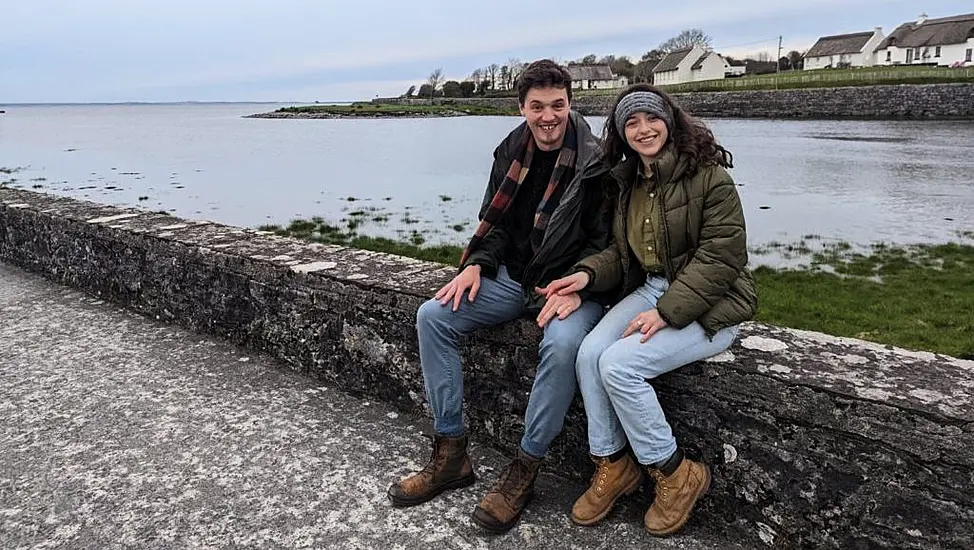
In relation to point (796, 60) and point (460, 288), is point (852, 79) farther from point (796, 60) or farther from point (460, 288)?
point (460, 288)

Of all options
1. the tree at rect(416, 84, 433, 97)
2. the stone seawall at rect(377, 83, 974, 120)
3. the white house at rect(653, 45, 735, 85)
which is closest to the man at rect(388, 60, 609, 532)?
the stone seawall at rect(377, 83, 974, 120)

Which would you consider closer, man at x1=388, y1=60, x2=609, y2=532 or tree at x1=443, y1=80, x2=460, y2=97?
man at x1=388, y1=60, x2=609, y2=532

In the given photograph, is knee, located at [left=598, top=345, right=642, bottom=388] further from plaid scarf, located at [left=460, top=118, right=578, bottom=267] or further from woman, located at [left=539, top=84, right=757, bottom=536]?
plaid scarf, located at [left=460, top=118, right=578, bottom=267]

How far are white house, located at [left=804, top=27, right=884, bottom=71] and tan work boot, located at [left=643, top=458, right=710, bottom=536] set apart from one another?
9558cm

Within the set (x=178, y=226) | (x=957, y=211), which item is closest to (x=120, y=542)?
(x=178, y=226)

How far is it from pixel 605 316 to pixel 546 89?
91 centimetres

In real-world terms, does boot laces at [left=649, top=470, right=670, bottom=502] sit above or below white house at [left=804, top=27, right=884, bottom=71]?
below

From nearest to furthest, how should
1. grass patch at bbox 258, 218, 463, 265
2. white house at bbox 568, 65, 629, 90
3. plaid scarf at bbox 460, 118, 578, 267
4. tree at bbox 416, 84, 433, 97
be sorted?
1. plaid scarf at bbox 460, 118, 578, 267
2. grass patch at bbox 258, 218, 463, 265
3. white house at bbox 568, 65, 629, 90
4. tree at bbox 416, 84, 433, 97

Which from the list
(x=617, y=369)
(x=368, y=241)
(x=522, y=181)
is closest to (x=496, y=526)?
(x=617, y=369)

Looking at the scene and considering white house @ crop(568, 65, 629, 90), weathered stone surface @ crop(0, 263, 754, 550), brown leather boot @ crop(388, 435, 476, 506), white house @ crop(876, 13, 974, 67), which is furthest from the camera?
white house @ crop(568, 65, 629, 90)

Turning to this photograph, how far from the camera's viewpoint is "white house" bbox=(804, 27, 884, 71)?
284 ft

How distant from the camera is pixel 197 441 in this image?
328 centimetres

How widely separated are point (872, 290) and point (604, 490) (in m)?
6.99

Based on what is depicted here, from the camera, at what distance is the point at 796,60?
A: 103m
